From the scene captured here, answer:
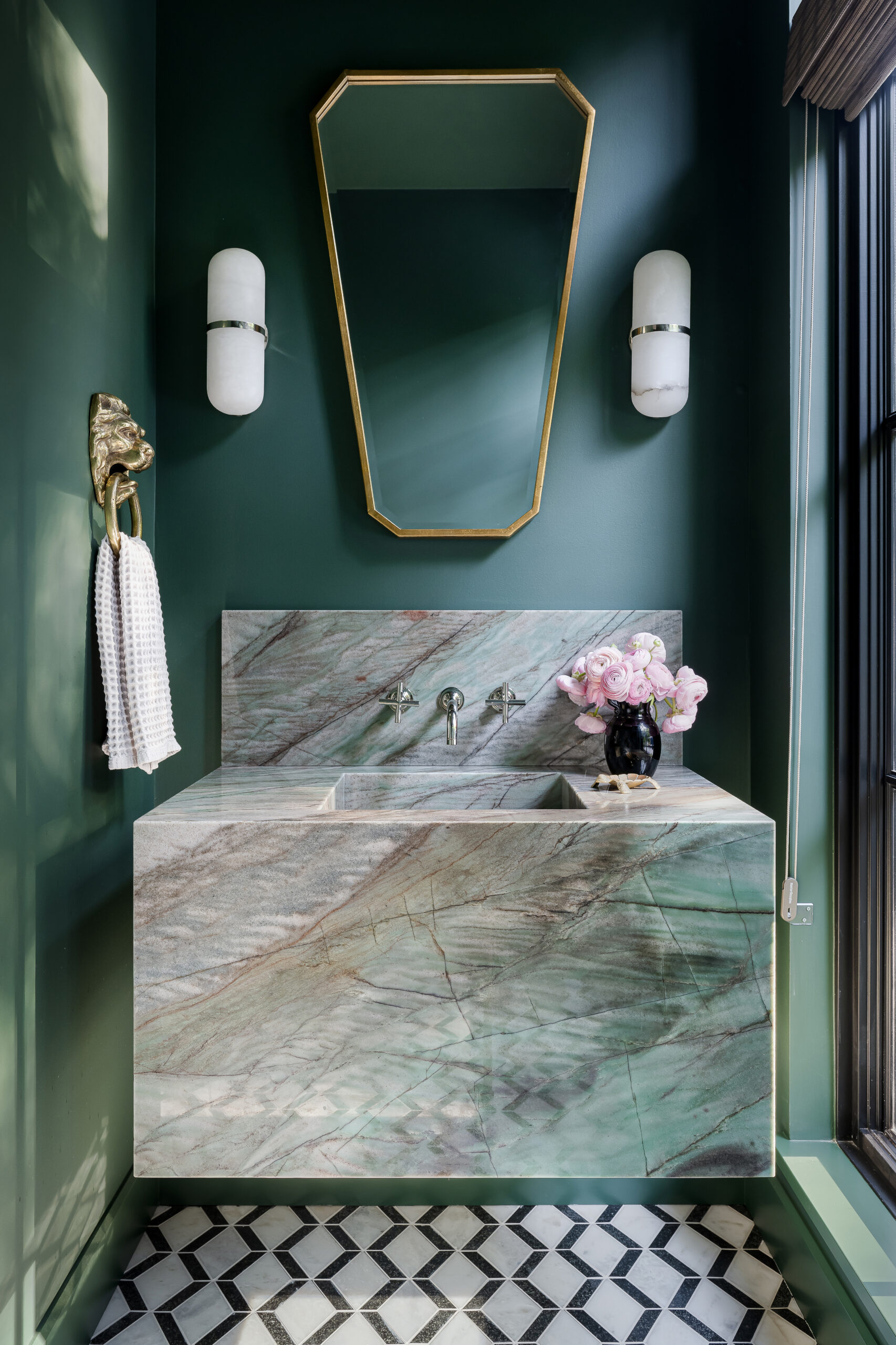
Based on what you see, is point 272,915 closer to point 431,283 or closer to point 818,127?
point 431,283

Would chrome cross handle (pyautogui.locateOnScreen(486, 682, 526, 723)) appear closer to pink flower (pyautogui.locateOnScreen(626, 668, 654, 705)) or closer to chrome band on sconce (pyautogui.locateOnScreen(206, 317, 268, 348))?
pink flower (pyautogui.locateOnScreen(626, 668, 654, 705))

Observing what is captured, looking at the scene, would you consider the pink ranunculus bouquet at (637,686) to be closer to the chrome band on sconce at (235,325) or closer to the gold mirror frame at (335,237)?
the gold mirror frame at (335,237)

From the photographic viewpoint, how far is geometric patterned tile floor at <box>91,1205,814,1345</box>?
1375 millimetres

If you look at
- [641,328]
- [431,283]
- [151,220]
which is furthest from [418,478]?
[151,220]

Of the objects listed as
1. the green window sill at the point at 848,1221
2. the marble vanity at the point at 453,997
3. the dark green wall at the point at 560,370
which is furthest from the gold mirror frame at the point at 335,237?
the green window sill at the point at 848,1221

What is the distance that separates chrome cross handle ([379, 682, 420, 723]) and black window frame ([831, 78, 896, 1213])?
0.80m

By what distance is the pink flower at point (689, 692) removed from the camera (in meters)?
1.58

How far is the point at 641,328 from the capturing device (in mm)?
1693

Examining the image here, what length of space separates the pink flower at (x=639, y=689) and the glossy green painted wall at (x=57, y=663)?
0.94 m

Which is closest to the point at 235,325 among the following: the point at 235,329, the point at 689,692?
the point at 235,329

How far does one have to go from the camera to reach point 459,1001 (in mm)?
1186

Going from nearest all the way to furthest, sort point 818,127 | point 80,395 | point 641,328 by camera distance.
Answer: point 80,395
point 818,127
point 641,328

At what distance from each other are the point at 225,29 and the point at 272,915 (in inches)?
70.0

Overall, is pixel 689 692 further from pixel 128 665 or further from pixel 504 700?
pixel 128 665
